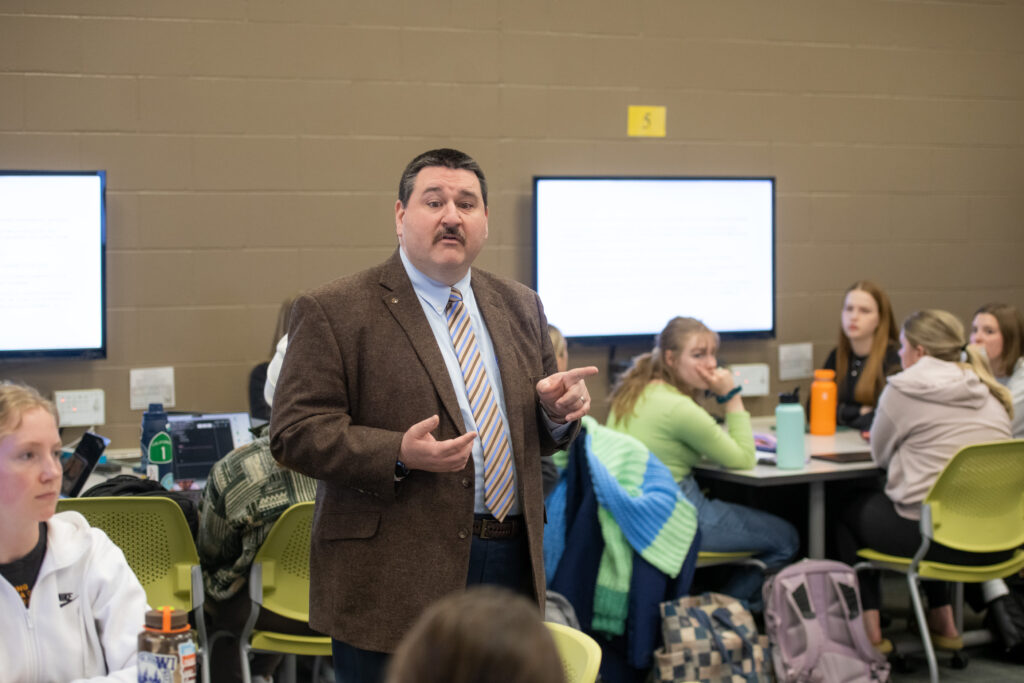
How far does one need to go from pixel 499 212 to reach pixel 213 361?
1.33 m

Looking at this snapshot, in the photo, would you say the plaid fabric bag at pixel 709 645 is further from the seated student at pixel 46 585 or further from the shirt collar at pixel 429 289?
the seated student at pixel 46 585

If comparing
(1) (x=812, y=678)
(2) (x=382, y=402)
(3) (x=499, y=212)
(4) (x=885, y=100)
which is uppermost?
(4) (x=885, y=100)

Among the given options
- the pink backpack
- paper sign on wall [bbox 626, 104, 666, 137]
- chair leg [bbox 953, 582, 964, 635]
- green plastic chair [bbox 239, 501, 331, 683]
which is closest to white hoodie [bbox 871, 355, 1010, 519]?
the pink backpack

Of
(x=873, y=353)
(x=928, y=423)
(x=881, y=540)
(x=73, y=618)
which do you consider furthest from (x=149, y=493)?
(x=873, y=353)

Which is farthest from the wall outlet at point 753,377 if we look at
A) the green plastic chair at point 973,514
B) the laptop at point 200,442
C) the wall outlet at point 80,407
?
the wall outlet at point 80,407

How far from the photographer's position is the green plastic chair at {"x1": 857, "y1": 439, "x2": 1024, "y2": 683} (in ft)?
11.7

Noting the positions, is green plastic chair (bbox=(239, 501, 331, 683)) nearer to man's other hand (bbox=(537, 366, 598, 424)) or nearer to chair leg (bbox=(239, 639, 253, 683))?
chair leg (bbox=(239, 639, 253, 683))

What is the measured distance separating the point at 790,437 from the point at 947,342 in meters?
0.64

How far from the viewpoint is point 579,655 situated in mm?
1746

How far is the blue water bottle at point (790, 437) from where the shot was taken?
3.80 m

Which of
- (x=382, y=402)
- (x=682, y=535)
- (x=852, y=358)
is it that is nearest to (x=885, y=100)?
(x=852, y=358)

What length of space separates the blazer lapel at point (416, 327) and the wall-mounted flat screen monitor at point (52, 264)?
8.26 ft

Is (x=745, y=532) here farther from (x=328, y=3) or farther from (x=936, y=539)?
(x=328, y=3)

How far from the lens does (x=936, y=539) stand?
358cm
